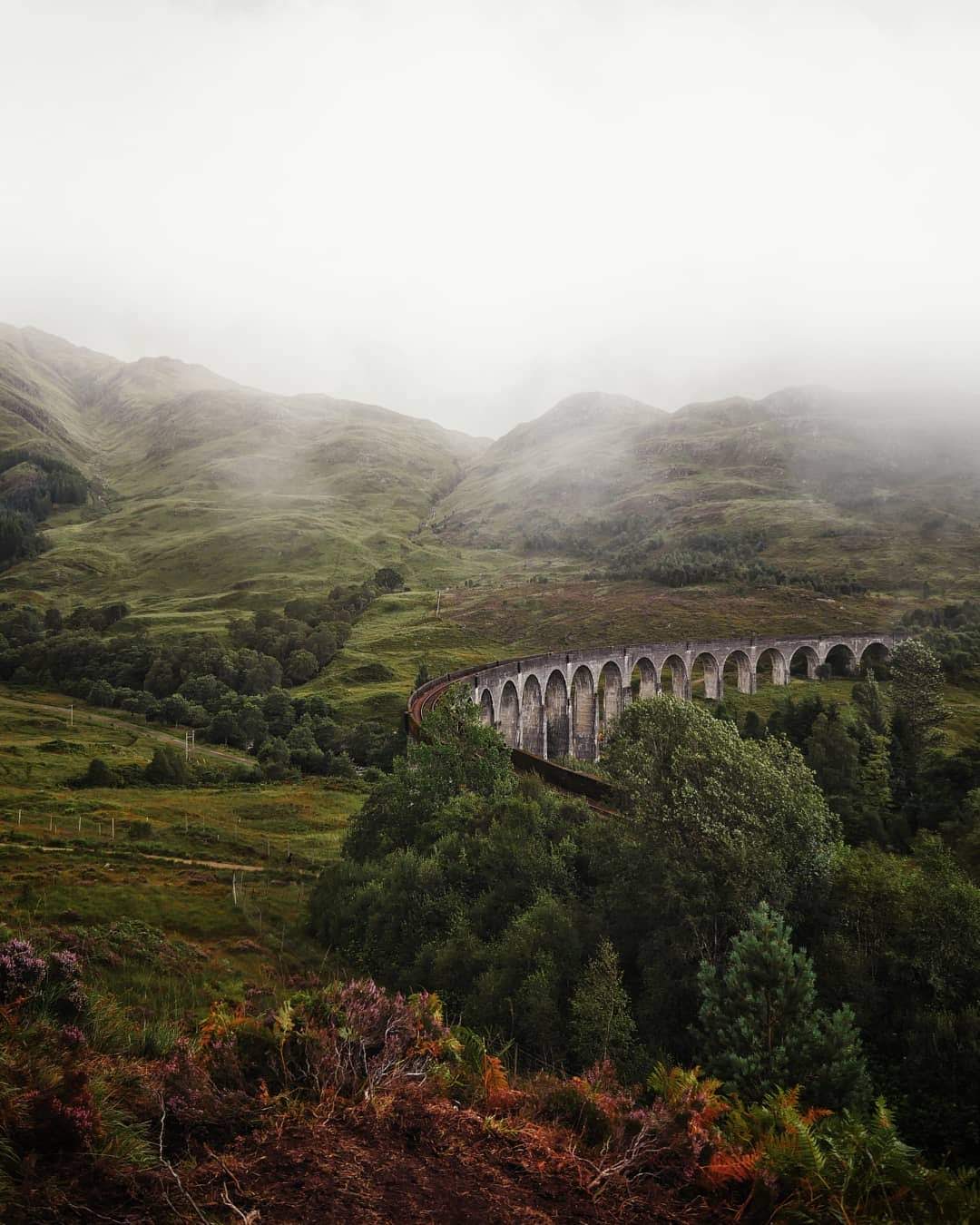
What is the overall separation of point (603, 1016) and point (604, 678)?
7404 cm

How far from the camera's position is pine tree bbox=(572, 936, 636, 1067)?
17.6 m

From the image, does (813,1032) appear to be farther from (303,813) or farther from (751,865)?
(303,813)

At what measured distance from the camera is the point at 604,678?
299ft

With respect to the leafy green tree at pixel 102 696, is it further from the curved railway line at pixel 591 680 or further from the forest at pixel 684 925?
the forest at pixel 684 925

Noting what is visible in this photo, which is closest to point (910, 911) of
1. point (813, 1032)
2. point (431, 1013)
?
point (813, 1032)

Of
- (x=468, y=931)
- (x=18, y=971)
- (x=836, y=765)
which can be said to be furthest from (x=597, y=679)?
(x=18, y=971)

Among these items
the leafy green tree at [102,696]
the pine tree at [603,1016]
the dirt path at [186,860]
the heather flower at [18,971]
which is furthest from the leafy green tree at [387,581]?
the heather flower at [18,971]

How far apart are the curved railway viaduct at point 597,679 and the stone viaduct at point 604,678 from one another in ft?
0.39

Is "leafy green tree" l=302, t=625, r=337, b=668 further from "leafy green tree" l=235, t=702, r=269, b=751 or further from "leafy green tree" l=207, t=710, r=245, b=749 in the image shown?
"leafy green tree" l=207, t=710, r=245, b=749

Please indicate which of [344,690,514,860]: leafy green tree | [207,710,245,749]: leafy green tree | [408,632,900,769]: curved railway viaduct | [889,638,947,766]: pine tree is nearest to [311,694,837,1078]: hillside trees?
[344,690,514,860]: leafy green tree

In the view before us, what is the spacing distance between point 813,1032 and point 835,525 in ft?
663

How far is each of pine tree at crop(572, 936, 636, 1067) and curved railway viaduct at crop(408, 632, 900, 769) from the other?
29142mm

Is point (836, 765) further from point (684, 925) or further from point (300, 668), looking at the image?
point (300, 668)

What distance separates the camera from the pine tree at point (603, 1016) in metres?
17.6
